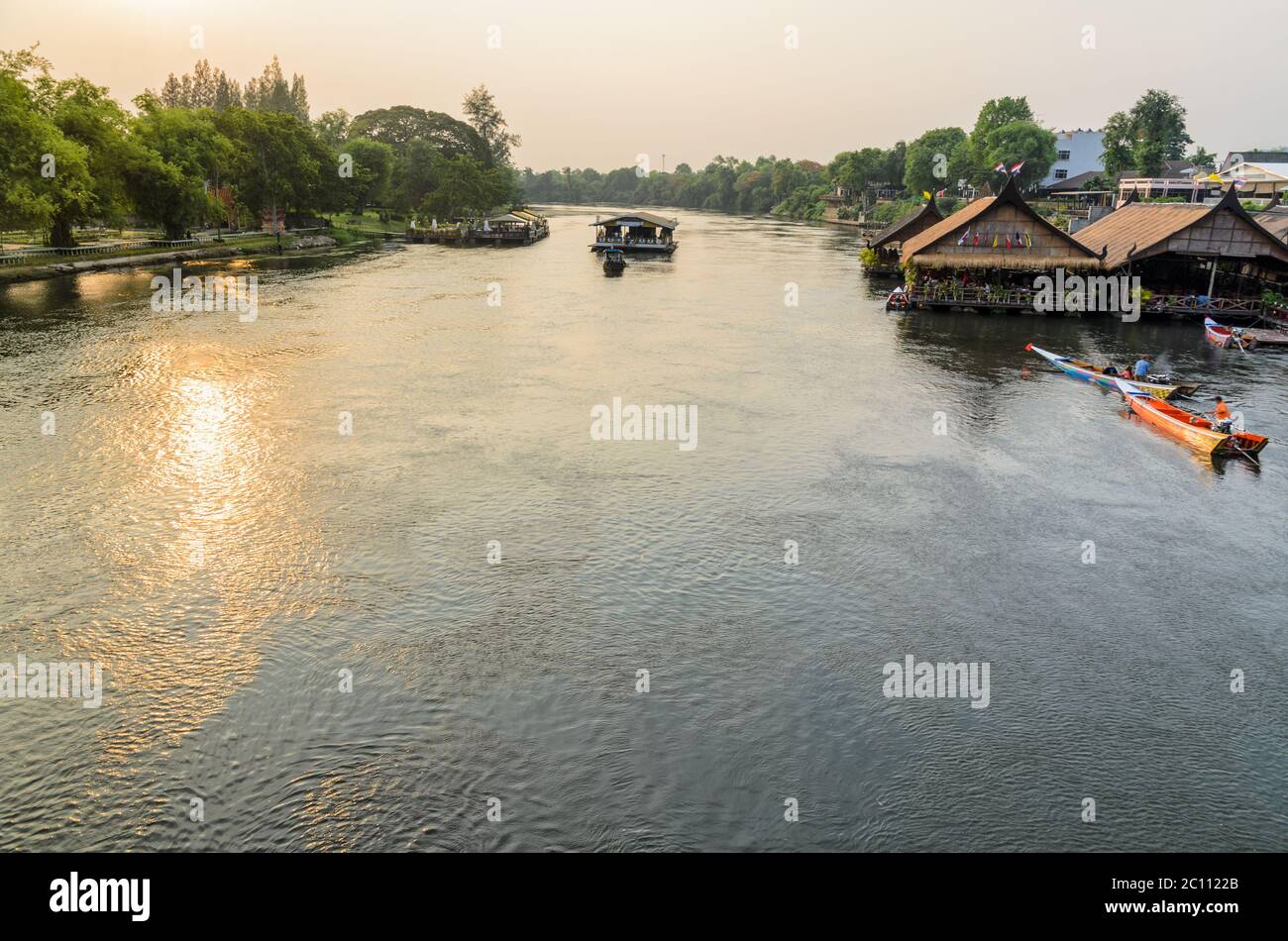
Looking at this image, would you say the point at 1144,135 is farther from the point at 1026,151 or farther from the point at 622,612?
the point at 622,612

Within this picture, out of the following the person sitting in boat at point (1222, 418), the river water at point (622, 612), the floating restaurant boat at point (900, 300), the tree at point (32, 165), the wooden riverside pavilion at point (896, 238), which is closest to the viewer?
the river water at point (622, 612)

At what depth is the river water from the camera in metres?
13.1

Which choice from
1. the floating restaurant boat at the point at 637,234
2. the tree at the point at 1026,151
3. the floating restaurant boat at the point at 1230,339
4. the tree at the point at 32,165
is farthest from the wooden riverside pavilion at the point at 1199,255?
the tree at the point at 1026,151

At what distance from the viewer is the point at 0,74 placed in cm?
5731

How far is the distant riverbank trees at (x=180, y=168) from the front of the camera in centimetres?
5953

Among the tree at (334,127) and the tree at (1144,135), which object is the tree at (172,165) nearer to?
the tree at (334,127)

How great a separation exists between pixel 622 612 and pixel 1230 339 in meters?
45.0

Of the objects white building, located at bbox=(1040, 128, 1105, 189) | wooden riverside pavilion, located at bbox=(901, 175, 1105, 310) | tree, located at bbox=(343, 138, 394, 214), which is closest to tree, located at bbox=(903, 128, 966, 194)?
white building, located at bbox=(1040, 128, 1105, 189)

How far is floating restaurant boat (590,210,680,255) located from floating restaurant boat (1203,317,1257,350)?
58.3 m

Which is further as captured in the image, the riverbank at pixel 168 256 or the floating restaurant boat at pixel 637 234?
the floating restaurant boat at pixel 637 234

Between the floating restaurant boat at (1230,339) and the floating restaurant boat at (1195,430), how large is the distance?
59.7 feet

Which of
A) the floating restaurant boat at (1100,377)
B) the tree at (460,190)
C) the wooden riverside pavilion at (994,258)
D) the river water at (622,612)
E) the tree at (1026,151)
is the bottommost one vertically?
the river water at (622,612)
